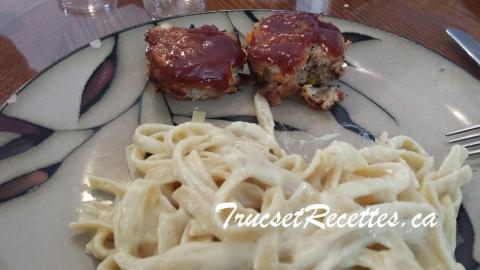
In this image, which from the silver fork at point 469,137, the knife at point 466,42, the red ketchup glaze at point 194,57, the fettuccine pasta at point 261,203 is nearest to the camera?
the fettuccine pasta at point 261,203

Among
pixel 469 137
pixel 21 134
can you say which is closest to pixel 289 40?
pixel 469 137

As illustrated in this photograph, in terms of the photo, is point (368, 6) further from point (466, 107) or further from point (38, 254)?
point (38, 254)

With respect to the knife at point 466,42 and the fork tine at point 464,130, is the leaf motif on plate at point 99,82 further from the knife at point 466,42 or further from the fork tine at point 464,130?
the knife at point 466,42

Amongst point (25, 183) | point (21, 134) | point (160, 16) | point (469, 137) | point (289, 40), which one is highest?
point (289, 40)

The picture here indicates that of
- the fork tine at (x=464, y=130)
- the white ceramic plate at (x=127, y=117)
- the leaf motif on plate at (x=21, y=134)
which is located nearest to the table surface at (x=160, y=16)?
the white ceramic plate at (x=127, y=117)

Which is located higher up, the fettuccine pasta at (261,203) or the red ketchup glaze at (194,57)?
the red ketchup glaze at (194,57)

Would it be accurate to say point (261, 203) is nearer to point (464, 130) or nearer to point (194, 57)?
point (194, 57)
